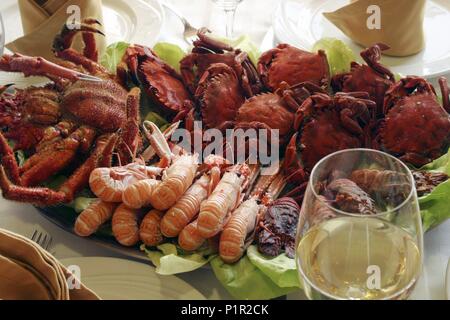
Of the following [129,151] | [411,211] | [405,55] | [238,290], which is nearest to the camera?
[411,211]

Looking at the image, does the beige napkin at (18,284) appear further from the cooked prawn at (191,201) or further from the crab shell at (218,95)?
the crab shell at (218,95)

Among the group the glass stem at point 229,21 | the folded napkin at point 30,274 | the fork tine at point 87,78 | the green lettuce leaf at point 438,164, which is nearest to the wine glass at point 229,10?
the glass stem at point 229,21

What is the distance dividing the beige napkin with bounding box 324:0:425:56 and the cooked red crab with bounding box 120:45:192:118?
13.4 inches

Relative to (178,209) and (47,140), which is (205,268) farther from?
(47,140)

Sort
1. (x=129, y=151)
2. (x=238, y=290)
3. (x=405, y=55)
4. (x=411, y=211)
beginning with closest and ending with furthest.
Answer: (x=411, y=211) < (x=238, y=290) < (x=129, y=151) < (x=405, y=55)

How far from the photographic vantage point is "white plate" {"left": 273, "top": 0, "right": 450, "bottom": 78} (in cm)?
129

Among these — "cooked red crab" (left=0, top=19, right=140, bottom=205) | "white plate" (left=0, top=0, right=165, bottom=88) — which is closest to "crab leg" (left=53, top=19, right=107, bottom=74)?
"cooked red crab" (left=0, top=19, right=140, bottom=205)

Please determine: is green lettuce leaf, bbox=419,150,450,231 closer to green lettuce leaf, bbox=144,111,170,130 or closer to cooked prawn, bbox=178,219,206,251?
cooked prawn, bbox=178,219,206,251

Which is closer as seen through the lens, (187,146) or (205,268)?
(205,268)

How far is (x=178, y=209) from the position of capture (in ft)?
3.23

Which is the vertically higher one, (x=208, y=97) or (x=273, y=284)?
(x=208, y=97)

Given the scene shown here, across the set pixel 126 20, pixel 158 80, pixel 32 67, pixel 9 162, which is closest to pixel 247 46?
pixel 158 80

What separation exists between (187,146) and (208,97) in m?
0.11
